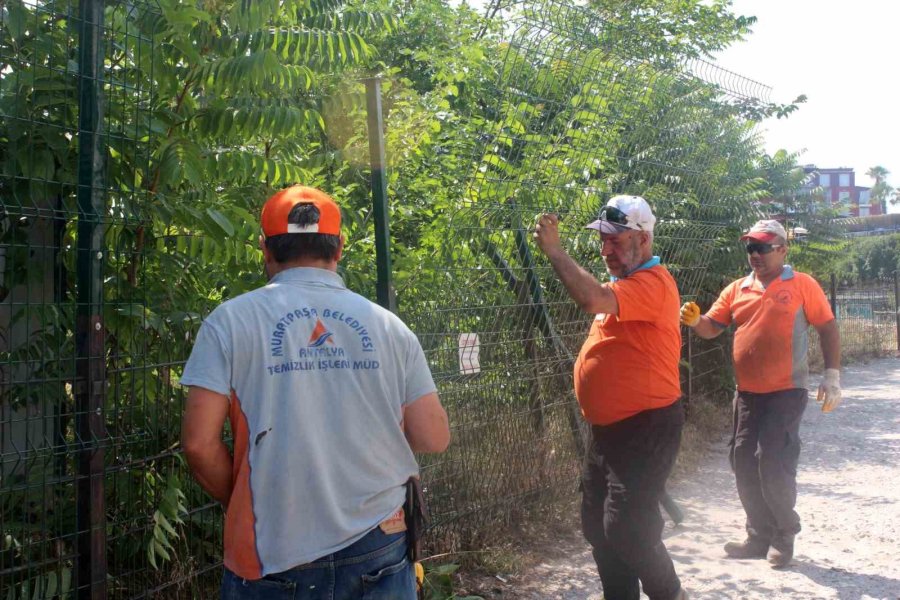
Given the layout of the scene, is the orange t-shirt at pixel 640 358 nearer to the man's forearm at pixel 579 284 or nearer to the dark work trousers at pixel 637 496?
the dark work trousers at pixel 637 496

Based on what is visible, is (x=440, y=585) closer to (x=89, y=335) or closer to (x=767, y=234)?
(x=89, y=335)

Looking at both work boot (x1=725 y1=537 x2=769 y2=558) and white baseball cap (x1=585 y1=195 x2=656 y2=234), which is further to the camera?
work boot (x1=725 y1=537 x2=769 y2=558)

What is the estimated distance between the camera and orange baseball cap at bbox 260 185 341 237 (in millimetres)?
2488

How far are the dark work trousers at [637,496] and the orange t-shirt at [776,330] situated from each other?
5.44 feet

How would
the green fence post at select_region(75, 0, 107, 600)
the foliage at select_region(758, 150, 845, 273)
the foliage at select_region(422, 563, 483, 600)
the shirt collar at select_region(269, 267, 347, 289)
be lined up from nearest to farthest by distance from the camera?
the shirt collar at select_region(269, 267, 347, 289)
the green fence post at select_region(75, 0, 107, 600)
the foliage at select_region(422, 563, 483, 600)
the foliage at select_region(758, 150, 845, 273)

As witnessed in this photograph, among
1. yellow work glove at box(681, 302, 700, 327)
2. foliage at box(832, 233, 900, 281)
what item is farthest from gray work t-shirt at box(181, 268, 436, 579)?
foliage at box(832, 233, 900, 281)

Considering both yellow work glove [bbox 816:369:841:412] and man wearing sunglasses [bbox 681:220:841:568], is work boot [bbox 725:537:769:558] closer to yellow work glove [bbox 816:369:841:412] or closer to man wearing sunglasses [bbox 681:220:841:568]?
man wearing sunglasses [bbox 681:220:841:568]

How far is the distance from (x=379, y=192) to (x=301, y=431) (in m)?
1.97

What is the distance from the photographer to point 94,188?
3.05 metres

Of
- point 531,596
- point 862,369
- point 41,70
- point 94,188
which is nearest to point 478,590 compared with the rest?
point 531,596

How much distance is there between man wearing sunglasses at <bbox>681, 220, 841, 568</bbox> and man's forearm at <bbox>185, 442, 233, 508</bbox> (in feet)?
13.1

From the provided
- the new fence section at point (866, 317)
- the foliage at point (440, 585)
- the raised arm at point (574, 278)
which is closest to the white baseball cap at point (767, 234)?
the raised arm at point (574, 278)

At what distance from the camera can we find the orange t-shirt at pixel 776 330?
5535 millimetres

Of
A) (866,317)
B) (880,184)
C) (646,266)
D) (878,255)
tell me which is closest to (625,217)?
(646,266)
